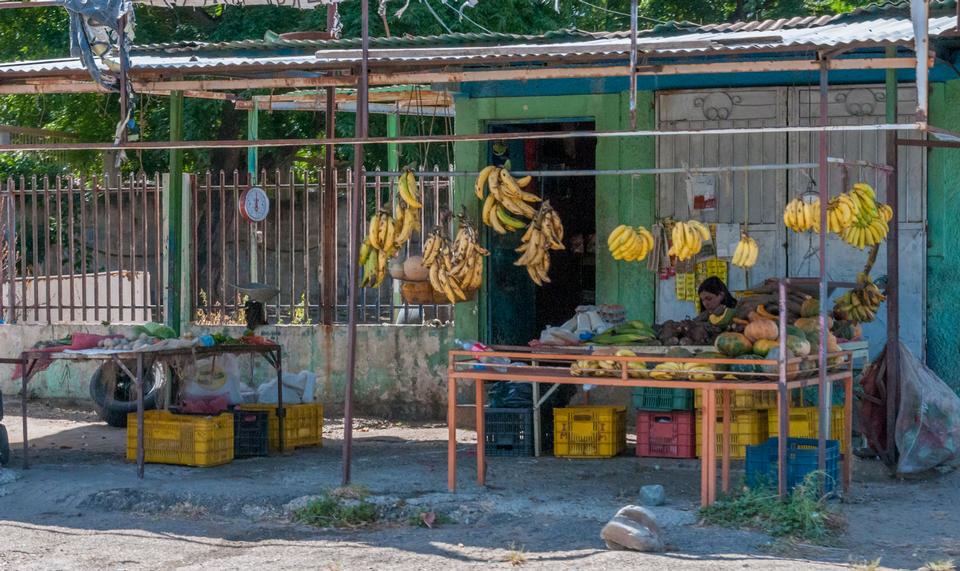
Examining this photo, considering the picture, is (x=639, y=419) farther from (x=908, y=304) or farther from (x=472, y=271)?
(x=908, y=304)

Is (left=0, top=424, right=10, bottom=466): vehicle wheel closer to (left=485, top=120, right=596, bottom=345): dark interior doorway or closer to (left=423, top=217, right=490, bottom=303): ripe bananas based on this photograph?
(left=423, top=217, right=490, bottom=303): ripe bananas

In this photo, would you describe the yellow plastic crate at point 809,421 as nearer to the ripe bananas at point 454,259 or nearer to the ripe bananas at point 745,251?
the ripe bananas at point 745,251

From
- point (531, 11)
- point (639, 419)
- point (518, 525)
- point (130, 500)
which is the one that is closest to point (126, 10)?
point (130, 500)

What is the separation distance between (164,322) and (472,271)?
4.61 metres

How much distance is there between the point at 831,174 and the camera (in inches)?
409

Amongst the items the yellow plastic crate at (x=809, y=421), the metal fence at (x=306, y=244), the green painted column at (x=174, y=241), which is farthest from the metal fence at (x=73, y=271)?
the yellow plastic crate at (x=809, y=421)

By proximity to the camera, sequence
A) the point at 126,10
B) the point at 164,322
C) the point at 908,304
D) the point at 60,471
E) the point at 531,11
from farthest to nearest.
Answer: the point at 531,11, the point at 164,322, the point at 908,304, the point at 60,471, the point at 126,10

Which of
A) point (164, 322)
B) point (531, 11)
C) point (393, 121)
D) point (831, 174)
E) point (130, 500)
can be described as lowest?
point (130, 500)

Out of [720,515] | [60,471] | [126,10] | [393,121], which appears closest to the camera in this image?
[720,515]

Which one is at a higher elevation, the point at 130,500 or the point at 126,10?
the point at 126,10

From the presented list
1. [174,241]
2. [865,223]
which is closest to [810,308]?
[865,223]

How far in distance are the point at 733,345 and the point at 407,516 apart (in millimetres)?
2377

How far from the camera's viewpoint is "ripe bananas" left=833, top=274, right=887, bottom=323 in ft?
30.9

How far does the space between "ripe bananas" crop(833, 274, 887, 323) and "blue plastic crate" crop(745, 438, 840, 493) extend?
1.65 m
